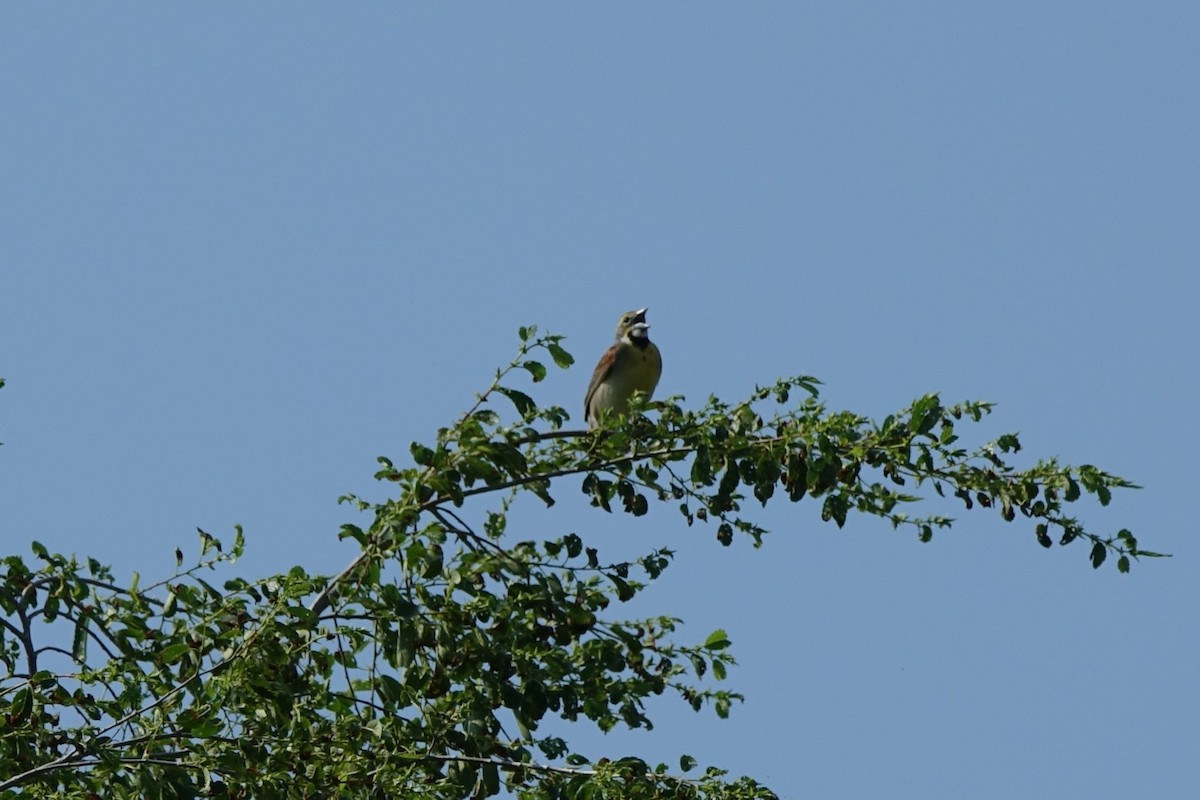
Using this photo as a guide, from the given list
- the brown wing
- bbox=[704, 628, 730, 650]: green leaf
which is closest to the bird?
the brown wing

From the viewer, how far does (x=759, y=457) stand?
244 inches

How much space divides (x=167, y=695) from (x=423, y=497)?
0.96m

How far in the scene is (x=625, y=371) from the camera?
1170cm

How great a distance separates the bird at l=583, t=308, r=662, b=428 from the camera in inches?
459

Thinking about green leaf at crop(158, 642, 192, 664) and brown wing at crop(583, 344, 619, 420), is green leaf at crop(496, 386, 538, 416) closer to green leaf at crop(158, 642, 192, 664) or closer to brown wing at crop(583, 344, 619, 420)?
green leaf at crop(158, 642, 192, 664)

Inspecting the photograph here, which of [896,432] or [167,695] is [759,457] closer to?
[896,432]

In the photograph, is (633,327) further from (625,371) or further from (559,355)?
(559,355)

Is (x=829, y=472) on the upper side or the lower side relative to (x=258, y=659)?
upper

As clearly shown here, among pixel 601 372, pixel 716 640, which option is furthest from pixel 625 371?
pixel 716 640

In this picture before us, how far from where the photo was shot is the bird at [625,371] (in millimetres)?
11664

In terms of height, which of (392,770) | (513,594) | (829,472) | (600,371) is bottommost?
(392,770)

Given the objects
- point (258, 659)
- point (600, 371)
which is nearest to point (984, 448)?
point (258, 659)

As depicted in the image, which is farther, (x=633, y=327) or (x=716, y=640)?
(x=633, y=327)

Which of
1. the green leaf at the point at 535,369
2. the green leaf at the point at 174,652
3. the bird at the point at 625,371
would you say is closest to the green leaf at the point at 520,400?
the green leaf at the point at 535,369
